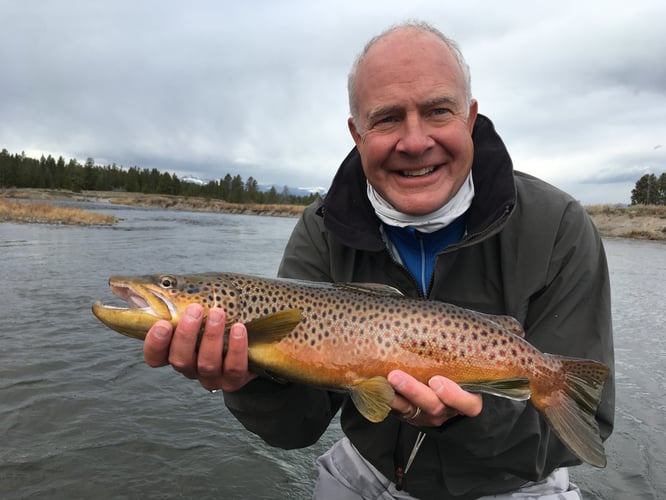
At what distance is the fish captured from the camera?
239 centimetres

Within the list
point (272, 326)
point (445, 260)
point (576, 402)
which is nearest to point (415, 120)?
point (445, 260)

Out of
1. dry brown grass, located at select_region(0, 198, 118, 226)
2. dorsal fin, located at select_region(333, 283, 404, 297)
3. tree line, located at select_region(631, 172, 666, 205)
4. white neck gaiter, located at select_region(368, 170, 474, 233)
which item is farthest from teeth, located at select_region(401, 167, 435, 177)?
tree line, located at select_region(631, 172, 666, 205)

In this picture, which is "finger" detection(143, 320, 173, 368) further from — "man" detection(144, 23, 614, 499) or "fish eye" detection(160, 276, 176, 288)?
"fish eye" detection(160, 276, 176, 288)

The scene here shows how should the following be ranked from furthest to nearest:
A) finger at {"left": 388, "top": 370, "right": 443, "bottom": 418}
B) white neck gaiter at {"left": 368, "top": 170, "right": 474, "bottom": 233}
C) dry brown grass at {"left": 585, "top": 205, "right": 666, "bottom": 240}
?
dry brown grass at {"left": 585, "top": 205, "right": 666, "bottom": 240} < white neck gaiter at {"left": 368, "top": 170, "right": 474, "bottom": 233} < finger at {"left": 388, "top": 370, "right": 443, "bottom": 418}

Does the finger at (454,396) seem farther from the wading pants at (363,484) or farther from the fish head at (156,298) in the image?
the fish head at (156,298)

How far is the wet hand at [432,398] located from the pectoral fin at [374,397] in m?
0.04

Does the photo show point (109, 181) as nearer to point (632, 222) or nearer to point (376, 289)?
point (632, 222)

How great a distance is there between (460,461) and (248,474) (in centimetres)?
278

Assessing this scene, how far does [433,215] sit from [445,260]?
0.27m

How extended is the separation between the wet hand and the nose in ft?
3.96

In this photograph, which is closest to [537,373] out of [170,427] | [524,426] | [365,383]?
[524,426]

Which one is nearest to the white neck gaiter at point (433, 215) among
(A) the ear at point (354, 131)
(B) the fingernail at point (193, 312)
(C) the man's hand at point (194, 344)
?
(A) the ear at point (354, 131)

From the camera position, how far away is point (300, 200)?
459ft

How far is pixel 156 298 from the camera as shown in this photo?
2.47 metres
